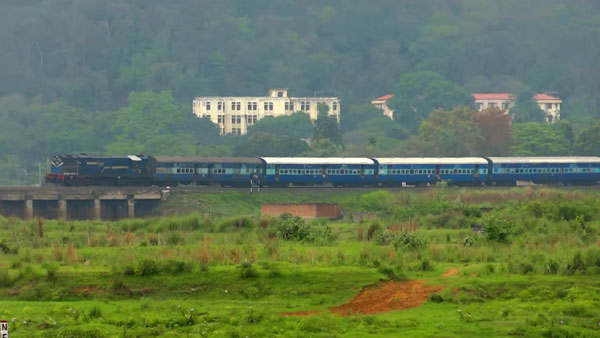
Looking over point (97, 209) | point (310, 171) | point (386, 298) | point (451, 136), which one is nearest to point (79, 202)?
point (97, 209)

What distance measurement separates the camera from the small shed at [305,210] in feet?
279

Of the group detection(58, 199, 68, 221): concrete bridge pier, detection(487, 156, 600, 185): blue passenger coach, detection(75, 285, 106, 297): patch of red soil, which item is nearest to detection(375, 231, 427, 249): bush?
detection(75, 285, 106, 297): patch of red soil

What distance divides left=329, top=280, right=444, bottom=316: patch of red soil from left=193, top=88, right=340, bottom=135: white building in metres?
146

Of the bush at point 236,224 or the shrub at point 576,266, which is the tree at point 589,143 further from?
the shrub at point 576,266

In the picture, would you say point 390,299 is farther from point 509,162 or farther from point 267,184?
point 509,162

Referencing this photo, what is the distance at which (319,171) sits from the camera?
10375 centimetres

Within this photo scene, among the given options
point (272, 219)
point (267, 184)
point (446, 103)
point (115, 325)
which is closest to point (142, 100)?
point (446, 103)

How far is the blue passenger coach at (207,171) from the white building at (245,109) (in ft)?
288

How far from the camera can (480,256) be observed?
169 ft

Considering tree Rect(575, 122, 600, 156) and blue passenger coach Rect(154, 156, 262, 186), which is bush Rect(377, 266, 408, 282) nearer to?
blue passenger coach Rect(154, 156, 262, 186)

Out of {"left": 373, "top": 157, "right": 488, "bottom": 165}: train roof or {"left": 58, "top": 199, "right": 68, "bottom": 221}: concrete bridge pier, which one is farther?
{"left": 373, "top": 157, "right": 488, "bottom": 165}: train roof

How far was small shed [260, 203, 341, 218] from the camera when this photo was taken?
8500 centimetres

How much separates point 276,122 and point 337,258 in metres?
132

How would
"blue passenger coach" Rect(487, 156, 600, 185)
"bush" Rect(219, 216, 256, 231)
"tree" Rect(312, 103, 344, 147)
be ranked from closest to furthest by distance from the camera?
1. "bush" Rect(219, 216, 256, 231)
2. "blue passenger coach" Rect(487, 156, 600, 185)
3. "tree" Rect(312, 103, 344, 147)
